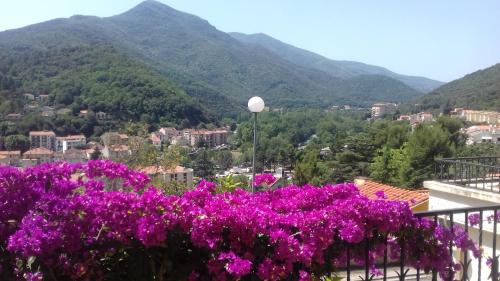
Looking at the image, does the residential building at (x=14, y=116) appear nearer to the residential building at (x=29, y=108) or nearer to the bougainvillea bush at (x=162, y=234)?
the residential building at (x=29, y=108)

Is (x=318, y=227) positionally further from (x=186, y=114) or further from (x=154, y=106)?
(x=186, y=114)

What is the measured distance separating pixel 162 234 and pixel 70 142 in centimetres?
6155

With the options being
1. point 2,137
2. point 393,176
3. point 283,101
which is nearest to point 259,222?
point 393,176

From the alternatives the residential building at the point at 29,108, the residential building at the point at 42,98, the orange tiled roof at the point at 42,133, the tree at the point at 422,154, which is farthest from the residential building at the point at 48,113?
the tree at the point at 422,154

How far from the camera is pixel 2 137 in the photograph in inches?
2149

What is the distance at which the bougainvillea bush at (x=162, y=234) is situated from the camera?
148cm

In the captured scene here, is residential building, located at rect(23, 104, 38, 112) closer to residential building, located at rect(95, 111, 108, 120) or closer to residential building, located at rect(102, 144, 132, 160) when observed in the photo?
residential building, located at rect(95, 111, 108, 120)

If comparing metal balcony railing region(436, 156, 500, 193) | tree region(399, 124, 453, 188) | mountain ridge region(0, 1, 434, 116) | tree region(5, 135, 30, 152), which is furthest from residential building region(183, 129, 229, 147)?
metal balcony railing region(436, 156, 500, 193)

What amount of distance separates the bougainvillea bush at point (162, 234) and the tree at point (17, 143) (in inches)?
2249

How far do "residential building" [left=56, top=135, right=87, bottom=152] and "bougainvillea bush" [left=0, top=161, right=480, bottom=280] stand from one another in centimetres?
5894

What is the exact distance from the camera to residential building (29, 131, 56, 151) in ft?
194

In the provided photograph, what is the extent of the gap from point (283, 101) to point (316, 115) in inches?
1860

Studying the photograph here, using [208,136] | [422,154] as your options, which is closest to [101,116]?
[208,136]

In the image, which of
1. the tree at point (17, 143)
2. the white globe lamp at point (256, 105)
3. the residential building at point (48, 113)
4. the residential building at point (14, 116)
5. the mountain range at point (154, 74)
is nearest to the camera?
the white globe lamp at point (256, 105)
